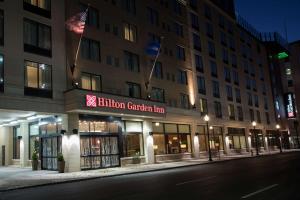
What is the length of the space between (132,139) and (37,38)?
13.6 meters

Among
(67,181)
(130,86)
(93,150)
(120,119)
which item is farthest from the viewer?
(130,86)

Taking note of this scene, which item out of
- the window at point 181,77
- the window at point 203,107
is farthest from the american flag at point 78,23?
the window at point 203,107

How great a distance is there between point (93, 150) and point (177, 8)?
2472 centimetres

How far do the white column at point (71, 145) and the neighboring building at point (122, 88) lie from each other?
0.27 feet

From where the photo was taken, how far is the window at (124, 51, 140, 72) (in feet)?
113

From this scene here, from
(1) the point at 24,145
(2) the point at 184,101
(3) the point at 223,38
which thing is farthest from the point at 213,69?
(1) the point at 24,145

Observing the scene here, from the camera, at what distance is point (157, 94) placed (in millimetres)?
37688

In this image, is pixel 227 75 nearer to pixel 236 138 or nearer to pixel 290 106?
pixel 236 138

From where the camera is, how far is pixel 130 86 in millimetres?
34125

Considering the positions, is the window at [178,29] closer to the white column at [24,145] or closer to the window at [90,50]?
the window at [90,50]

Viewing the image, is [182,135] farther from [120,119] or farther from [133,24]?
[133,24]

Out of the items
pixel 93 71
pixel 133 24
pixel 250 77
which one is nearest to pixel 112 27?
pixel 133 24

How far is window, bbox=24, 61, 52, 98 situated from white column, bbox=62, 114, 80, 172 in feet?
8.80

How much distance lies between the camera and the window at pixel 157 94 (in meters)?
37.0
